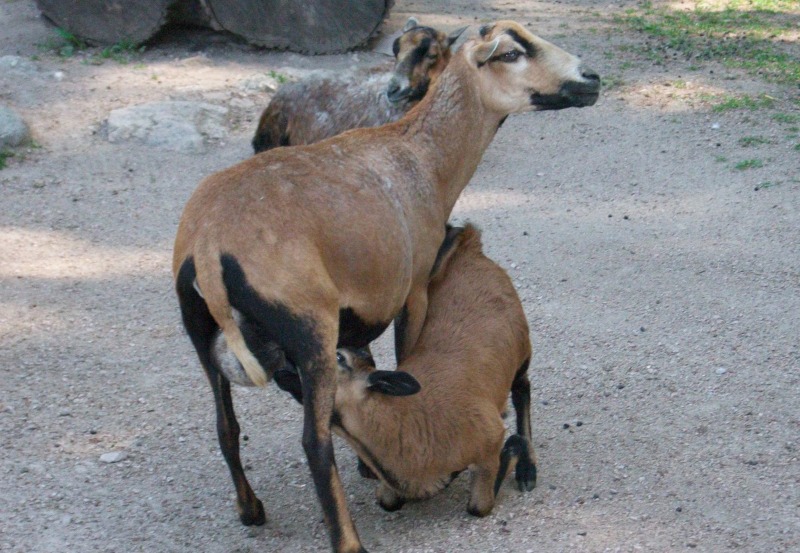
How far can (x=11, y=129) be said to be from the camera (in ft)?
27.7

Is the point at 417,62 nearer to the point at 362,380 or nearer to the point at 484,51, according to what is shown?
the point at 484,51

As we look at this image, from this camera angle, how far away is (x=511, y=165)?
8.55 metres

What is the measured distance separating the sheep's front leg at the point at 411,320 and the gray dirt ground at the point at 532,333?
690 mm

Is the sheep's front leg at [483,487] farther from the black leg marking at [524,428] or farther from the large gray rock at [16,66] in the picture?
the large gray rock at [16,66]

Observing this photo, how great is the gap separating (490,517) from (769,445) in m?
1.42

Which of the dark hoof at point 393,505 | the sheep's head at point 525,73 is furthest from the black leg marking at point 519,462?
the sheep's head at point 525,73

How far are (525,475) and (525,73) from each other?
6.11 ft

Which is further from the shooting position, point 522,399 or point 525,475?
point 522,399

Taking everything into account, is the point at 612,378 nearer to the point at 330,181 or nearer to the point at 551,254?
the point at 551,254

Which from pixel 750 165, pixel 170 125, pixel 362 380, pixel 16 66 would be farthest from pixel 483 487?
pixel 16 66

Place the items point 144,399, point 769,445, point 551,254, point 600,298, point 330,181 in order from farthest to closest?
point 551,254, point 600,298, point 144,399, point 769,445, point 330,181

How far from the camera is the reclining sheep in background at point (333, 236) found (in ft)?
11.9

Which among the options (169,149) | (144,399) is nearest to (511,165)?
(169,149)

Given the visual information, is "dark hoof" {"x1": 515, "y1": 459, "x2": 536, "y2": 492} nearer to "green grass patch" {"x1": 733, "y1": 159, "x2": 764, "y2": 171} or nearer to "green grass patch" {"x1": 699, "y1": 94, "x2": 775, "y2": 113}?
"green grass patch" {"x1": 733, "y1": 159, "x2": 764, "y2": 171}
